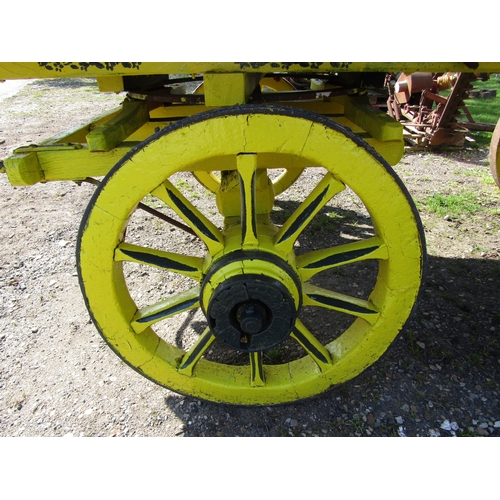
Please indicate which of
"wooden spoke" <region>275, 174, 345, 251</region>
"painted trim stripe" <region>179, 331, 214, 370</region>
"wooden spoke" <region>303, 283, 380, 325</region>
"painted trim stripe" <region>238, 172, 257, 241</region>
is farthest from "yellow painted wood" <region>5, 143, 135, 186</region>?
"wooden spoke" <region>303, 283, 380, 325</region>

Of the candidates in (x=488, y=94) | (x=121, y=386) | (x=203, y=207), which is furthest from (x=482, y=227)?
(x=488, y=94)

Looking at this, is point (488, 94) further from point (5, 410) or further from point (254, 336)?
point (5, 410)

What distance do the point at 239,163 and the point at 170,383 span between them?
1008 mm

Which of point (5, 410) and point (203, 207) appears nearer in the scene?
point (5, 410)

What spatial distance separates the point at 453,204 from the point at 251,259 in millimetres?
3005

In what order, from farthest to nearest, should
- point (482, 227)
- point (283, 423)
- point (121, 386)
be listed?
point (482, 227) < point (121, 386) < point (283, 423)

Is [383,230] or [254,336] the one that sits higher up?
[383,230]

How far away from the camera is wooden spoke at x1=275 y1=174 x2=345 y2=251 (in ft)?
4.94

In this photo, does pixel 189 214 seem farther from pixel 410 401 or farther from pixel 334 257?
pixel 410 401

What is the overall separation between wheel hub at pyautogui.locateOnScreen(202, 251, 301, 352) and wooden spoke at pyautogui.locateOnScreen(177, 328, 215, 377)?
21 cm

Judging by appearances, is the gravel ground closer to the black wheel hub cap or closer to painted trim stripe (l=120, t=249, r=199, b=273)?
the black wheel hub cap

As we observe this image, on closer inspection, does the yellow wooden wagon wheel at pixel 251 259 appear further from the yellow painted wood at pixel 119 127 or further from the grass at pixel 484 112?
the grass at pixel 484 112

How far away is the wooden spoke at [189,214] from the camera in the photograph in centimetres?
151

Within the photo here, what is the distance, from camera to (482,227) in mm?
3477
